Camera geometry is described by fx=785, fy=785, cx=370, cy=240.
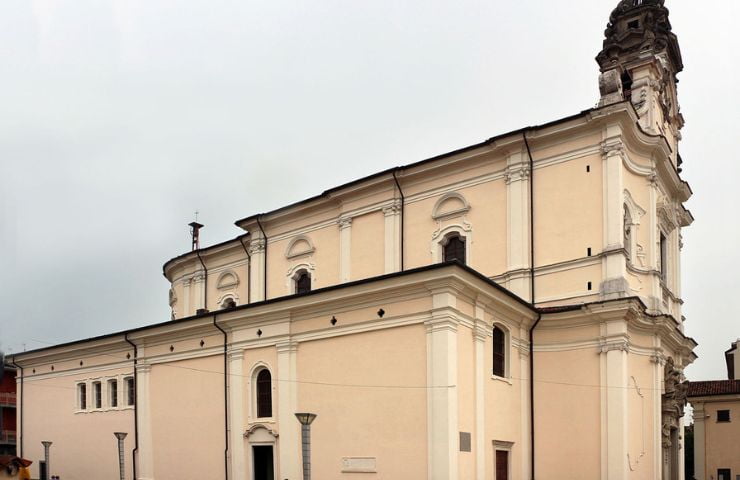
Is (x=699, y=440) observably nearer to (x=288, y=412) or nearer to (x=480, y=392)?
(x=480, y=392)

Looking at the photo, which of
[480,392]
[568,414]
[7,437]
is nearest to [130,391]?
[7,437]

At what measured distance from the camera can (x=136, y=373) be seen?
2916 cm

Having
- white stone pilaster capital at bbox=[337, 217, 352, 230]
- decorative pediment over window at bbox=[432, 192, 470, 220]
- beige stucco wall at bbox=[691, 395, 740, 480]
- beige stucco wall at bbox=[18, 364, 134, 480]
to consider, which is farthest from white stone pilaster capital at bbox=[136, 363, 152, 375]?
beige stucco wall at bbox=[691, 395, 740, 480]

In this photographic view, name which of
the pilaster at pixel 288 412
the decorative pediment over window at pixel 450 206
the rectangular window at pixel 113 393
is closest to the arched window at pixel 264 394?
the pilaster at pixel 288 412

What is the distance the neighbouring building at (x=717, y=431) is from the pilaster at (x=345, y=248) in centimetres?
2345

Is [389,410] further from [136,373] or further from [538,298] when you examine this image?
[136,373]

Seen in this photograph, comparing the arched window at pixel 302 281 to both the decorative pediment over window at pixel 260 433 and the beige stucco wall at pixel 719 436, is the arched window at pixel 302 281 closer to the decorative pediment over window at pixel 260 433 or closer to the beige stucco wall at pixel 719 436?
the decorative pediment over window at pixel 260 433

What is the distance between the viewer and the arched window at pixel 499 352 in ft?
75.0

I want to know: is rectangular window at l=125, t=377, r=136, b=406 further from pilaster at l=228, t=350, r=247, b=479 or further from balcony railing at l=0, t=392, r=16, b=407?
balcony railing at l=0, t=392, r=16, b=407

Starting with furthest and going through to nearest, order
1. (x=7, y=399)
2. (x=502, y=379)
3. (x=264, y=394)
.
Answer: (x=7, y=399) → (x=264, y=394) → (x=502, y=379)

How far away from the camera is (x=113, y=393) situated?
30.6m

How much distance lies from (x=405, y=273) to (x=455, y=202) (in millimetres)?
7454

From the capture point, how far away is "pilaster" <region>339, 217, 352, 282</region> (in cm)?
3002

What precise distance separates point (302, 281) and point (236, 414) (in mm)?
8253
